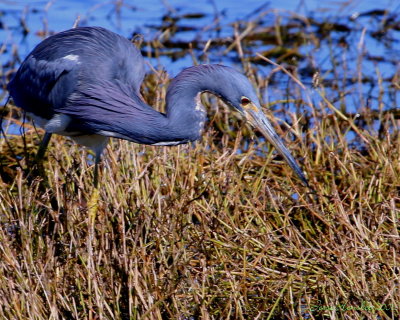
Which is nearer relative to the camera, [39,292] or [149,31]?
[39,292]

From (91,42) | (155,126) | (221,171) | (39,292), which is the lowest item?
(39,292)

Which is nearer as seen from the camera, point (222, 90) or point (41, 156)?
point (222, 90)

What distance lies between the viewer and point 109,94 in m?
4.32

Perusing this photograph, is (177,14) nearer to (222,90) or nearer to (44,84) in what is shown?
(44,84)

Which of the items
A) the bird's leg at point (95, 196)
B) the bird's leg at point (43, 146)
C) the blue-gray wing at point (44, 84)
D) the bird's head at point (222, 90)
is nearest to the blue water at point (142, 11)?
the blue-gray wing at point (44, 84)

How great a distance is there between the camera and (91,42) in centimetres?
463

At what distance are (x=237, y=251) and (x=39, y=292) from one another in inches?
34.7

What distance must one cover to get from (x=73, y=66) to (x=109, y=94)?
0.99 ft

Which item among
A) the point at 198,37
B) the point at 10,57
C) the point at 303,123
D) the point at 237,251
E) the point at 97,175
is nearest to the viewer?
the point at 237,251

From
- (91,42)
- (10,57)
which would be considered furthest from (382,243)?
(10,57)

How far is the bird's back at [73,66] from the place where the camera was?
14.6 feet

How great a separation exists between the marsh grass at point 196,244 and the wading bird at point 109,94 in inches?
7.2

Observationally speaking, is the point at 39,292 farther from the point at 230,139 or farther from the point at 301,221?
the point at 230,139

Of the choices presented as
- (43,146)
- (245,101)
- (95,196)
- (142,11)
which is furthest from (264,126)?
(142,11)
